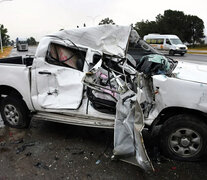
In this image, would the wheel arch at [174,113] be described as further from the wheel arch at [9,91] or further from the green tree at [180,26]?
the green tree at [180,26]

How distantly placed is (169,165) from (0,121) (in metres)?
3.77

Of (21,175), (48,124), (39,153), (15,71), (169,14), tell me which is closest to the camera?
(21,175)

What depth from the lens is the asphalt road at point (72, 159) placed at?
276cm

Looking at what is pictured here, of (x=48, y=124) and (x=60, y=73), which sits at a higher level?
(x=60, y=73)

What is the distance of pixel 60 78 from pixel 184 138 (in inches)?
85.2

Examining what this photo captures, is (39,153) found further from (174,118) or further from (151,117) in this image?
(174,118)

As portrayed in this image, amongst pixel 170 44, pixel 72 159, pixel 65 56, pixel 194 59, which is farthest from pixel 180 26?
pixel 72 159

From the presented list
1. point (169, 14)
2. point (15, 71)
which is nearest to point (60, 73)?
point (15, 71)

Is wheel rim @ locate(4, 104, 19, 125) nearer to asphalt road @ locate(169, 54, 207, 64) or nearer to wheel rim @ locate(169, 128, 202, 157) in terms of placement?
wheel rim @ locate(169, 128, 202, 157)

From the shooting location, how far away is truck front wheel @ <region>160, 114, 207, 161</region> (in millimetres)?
2770

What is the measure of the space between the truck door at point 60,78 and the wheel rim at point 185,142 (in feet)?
5.13

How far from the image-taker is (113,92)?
10.5 ft

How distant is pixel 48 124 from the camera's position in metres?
4.46

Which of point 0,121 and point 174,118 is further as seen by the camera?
point 0,121
